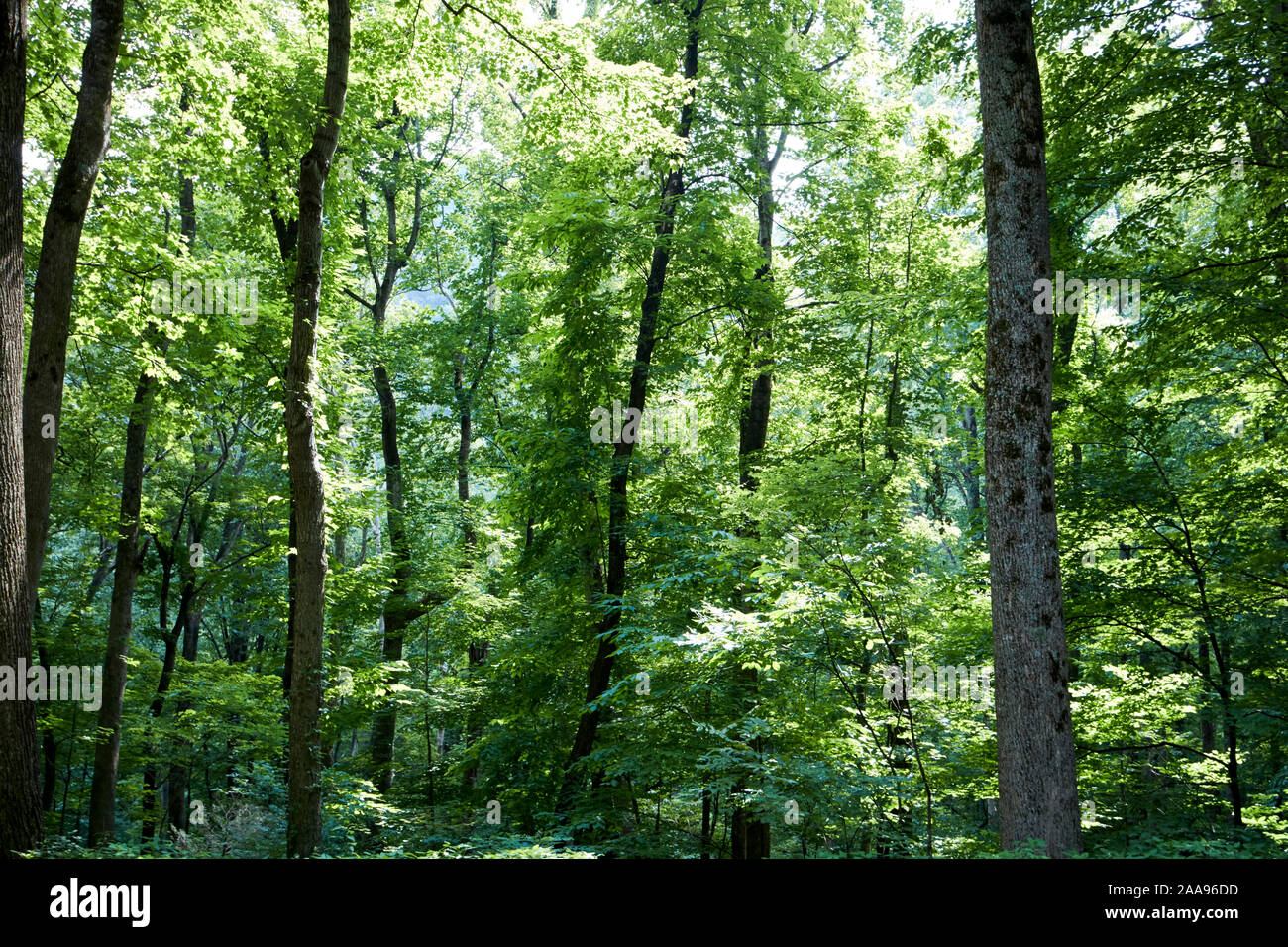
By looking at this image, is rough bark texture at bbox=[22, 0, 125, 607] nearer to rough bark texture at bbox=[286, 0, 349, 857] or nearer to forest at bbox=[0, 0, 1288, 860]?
forest at bbox=[0, 0, 1288, 860]

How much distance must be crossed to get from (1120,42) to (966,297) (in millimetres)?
2812

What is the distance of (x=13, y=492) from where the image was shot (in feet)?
17.8

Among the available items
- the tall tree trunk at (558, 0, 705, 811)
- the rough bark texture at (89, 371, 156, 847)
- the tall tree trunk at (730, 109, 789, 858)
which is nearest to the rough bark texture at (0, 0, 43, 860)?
the tall tree trunk at (558, 0, 705, 811)

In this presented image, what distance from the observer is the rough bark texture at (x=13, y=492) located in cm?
532

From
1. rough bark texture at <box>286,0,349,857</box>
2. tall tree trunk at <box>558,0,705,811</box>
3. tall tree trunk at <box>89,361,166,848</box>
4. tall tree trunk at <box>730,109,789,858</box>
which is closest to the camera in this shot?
rough bark texture at <box>286,0,349,857</box>

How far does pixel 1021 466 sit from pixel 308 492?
20.2 ft

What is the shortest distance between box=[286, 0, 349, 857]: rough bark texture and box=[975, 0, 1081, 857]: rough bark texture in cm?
583

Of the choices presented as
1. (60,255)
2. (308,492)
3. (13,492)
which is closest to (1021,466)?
(308,492)

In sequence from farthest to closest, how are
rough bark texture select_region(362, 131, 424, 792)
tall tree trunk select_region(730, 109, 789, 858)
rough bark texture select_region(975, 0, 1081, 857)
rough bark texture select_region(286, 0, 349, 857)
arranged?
1. rough bark texture select_region(362, 131, 424, 792)
2. tall tree trunk select_region(730, 109, 789, 858)
3. rough bark texture select_region(286, 0, 349, 857)
4. rough bark texture select_region(975, 0, 1081, 857)

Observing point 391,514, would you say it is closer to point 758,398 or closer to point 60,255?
point 758,398

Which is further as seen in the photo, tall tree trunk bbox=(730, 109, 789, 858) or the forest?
tall tree trunk bbox=(730, 109, 789, 858)

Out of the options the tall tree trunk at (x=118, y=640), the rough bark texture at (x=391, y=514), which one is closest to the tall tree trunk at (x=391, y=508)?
the rough bark texture at (x=391, y=514)

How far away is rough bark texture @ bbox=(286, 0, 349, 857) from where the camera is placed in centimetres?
724
